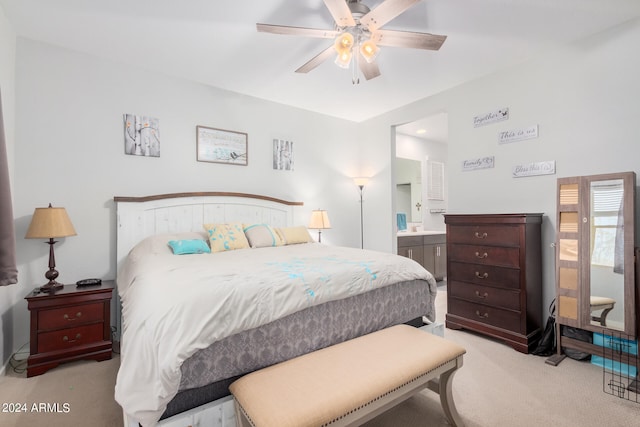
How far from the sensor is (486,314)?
9.03 feet

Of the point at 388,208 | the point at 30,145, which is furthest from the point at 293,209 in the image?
the point at 30,145

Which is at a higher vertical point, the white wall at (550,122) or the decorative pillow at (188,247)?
the white wall at (550,122)

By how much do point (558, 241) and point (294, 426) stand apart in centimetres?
254

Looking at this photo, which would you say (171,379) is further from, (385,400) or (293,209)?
(293,209)

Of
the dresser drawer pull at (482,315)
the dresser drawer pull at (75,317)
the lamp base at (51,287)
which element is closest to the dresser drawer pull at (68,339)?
the dresser drawer pull at (75,317)

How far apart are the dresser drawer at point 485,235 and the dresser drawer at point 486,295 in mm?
413

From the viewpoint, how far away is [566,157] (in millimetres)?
2641

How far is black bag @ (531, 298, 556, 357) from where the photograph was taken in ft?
8.11

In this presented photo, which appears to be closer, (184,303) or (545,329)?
(184,303)

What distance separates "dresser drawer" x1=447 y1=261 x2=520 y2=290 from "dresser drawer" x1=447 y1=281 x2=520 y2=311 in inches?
1.8

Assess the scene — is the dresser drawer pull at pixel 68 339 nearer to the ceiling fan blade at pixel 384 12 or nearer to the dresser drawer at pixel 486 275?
the ceiling fan blade at pixel 384 12

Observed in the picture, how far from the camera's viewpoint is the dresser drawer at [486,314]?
2.57 meters

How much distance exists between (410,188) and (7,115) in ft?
17.1

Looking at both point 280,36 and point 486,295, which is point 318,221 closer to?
point 486,295
